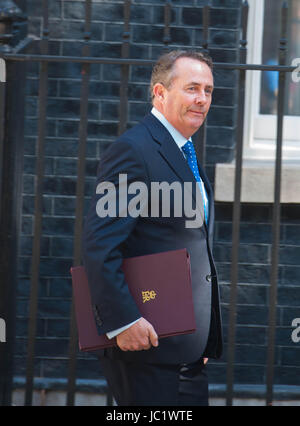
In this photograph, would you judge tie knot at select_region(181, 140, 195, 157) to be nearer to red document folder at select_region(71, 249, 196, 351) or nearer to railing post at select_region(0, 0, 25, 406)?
red document folder at select_region(71, 249, 196, 351)

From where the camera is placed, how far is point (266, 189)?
203 inches

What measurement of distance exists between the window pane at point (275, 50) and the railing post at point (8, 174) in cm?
192

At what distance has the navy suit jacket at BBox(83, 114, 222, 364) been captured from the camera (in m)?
3.07

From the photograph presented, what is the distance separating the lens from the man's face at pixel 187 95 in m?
3.29

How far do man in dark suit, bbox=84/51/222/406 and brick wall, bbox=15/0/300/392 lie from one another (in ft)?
5.89
